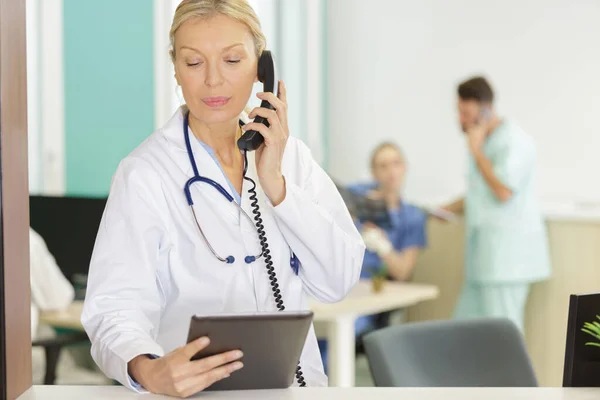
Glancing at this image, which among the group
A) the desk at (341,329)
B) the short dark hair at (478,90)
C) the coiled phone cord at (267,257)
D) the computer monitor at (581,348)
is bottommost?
the desk at (341,329)

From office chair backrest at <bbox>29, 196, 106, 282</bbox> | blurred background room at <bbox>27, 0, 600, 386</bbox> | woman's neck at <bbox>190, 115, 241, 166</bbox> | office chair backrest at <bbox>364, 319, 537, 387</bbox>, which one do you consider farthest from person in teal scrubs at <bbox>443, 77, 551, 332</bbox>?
woman's neck at <bbox>190, 115, 241, 166</bbox>

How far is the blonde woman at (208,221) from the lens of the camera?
1.46 metres

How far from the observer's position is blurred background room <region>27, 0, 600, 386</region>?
432 centimetres

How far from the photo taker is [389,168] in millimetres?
4777

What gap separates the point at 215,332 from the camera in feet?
4.00

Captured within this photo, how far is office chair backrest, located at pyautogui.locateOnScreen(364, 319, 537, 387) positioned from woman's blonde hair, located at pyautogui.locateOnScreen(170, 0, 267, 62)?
2.70 feet

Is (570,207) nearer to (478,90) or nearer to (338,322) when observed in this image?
(478,90)

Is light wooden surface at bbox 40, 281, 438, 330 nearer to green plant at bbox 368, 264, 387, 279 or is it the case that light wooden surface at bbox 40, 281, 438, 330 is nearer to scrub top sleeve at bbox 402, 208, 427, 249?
green plant at bbox 368, 264, 387, 279

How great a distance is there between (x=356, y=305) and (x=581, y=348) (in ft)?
7.58

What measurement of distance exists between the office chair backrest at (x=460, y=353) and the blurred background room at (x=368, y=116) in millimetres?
1457

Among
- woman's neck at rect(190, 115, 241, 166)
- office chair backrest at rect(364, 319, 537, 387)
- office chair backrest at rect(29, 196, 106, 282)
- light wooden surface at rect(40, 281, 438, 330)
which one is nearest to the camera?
woman's neck at rect(190, 115, 241, 166)

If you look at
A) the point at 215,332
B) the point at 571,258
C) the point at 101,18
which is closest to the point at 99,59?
the point at 101,18

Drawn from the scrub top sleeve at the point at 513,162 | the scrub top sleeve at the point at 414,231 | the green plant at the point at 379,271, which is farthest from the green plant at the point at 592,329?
the scrub top sleeve at the point at 414,231

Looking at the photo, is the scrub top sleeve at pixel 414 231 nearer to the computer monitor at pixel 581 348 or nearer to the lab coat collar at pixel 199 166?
the lab coat collar at pixel 199 166
